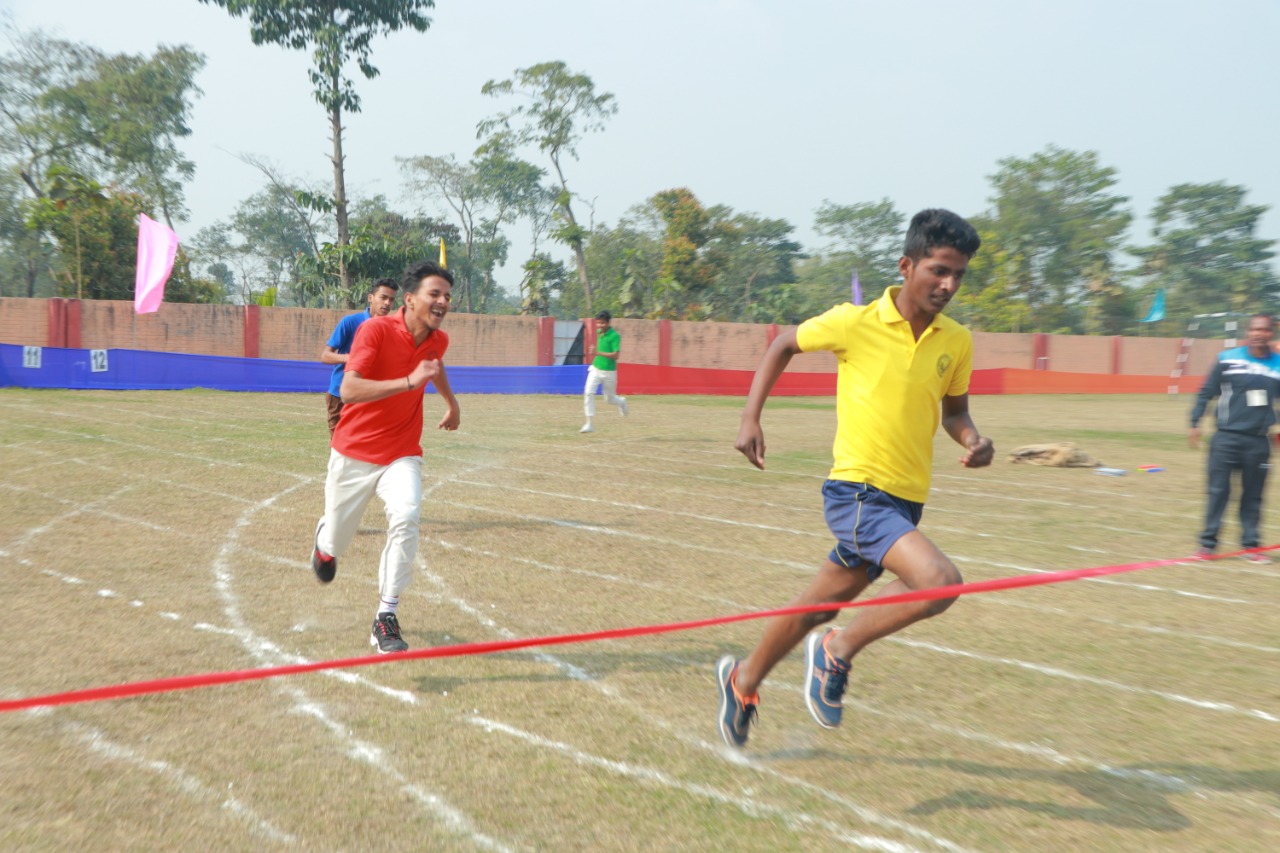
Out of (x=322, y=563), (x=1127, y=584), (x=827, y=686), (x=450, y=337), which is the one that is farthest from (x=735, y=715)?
(x=450, y=337)

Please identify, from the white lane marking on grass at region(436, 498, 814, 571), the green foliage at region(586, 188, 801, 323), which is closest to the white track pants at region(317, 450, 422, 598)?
the white lane marking on grass at region(436, 498, 814, 571)

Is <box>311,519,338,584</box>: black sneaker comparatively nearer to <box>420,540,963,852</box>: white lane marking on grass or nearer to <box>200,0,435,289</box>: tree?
<box>420,540,963,852</box>: white lane marking on grass

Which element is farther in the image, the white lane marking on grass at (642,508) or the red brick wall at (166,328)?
the red brick wall at (166,328)

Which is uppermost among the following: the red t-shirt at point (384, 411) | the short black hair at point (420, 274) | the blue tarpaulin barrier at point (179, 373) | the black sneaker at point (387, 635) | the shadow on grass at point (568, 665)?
the short black hair at point (420, 274)

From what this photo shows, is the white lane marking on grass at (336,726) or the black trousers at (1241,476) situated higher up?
the black trousers at (1241,476)

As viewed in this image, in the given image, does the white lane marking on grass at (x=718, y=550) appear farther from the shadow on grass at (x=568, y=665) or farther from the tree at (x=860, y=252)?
the tree at (x=860, y=252)

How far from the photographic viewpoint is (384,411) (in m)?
5.48

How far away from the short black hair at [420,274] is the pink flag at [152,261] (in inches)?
814

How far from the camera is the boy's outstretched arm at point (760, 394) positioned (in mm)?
3904

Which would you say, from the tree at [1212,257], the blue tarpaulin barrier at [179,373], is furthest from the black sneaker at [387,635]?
the tree at [1212,257]

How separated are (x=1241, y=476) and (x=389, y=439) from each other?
22.5 feet

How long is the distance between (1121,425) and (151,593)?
2197 cm

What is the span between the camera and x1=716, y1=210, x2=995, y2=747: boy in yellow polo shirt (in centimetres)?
375

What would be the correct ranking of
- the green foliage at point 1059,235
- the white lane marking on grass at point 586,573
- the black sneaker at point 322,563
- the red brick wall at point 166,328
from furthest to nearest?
the green foliage at point 1059,235
the red brick wall at point 166,328
the white lane marking on grass at point 586,573
the black sneaker at point 322,563
